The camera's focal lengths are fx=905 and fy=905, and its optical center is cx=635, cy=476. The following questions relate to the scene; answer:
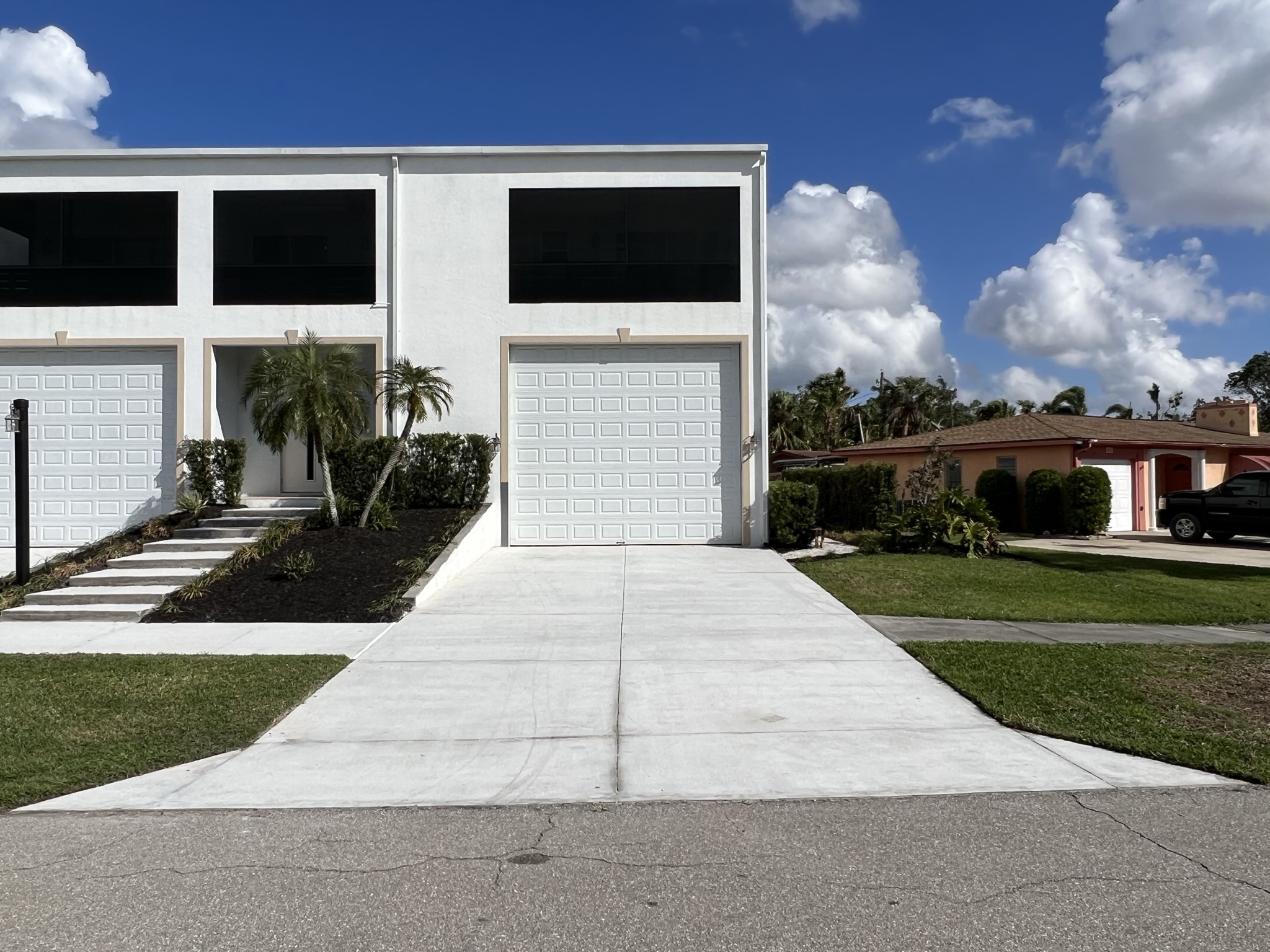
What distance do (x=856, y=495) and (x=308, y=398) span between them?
44.2ft

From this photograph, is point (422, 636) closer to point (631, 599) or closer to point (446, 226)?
point (631, 599)

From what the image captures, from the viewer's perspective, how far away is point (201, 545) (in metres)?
14.0

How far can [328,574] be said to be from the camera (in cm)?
1210

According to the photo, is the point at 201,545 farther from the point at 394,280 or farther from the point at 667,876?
the point at 667,876

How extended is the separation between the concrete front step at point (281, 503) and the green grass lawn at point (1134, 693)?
452 inches

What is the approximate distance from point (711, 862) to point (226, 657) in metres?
6.26

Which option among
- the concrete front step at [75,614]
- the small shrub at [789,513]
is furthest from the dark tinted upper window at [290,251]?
the small shrub at [789,513]

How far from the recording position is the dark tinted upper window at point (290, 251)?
17.4m

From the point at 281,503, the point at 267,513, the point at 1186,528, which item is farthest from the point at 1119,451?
the point at 267,513

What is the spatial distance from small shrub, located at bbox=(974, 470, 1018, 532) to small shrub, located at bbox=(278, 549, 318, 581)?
18624mm

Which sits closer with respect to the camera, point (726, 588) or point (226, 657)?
point (226, 657)

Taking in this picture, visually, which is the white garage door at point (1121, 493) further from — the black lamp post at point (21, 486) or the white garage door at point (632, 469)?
the black lamp post at point (21, 486)

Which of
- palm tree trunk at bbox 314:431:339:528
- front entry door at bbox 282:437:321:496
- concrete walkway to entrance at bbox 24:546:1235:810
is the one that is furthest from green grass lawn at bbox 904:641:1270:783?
front entry door at bbox 282:437:321:496

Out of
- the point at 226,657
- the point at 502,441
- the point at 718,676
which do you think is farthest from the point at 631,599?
the point at 502,441
